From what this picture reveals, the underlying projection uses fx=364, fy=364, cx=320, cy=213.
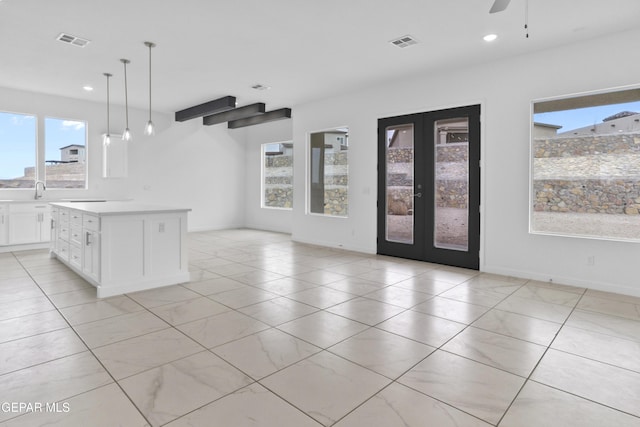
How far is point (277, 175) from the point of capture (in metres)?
9.52

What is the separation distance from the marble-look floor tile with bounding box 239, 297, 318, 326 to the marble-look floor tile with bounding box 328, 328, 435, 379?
0.67 metres

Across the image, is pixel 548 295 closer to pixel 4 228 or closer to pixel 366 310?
pixel 366 310

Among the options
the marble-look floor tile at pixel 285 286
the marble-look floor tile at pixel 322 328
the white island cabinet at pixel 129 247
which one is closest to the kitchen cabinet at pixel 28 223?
the white island cabinet at pixel 129 247

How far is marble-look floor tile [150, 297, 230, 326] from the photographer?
126 inches

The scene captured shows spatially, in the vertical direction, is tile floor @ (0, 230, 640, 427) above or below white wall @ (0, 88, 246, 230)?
below

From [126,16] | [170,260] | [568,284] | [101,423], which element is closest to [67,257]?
[170,260]

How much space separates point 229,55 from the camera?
483 cm

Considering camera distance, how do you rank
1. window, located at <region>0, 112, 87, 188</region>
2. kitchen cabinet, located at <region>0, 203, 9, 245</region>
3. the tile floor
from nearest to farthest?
the tile floor → kitchen cabinet, located at <region>0, 203, 9, 245</region> → window, located at <region>0, 112, 87, 188</region>

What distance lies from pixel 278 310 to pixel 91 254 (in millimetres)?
2285

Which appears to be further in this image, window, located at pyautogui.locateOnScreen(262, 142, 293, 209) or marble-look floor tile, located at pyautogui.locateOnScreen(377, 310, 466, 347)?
window, located at pyautogui.locateOnScreen(262, 142, 293, 209)

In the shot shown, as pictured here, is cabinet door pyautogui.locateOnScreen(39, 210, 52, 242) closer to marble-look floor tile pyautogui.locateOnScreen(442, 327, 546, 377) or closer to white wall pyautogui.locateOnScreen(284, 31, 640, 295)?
white wall pyautogui.locateOnScreen(284, 31, 640, 295)

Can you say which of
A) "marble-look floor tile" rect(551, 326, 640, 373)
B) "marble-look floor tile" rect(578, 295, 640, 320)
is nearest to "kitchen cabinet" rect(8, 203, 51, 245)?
"marble-look floor tile" rect(551, 326, 640, 373)

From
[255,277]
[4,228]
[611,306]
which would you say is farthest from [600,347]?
[4,228]

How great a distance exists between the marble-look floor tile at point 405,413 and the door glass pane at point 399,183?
4020 mm
